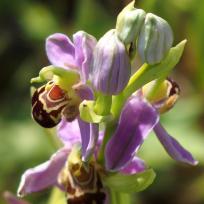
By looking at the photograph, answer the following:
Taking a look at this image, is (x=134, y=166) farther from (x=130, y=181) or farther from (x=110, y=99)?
(x=110, y=99)

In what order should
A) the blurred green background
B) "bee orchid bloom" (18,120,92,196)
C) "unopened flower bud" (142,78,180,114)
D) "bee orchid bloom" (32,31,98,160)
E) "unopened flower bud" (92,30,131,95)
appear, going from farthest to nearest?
the blurred green background
"bee orchid bloom" (18,120,92,196)
"unopened flower bud" (142,78,180,114)
"bee orchid bloom" (32,31,98,160)
"unopened flower bud" (92,30,131,95)

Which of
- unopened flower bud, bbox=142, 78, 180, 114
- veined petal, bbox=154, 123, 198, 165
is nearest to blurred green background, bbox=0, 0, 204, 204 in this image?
unopened flower bud, bbox=142, 78, 180, 114

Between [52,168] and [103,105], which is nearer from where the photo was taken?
[103,105]

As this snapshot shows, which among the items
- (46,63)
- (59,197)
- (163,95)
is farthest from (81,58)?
(46,63)

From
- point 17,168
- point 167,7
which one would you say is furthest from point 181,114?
point 17,168

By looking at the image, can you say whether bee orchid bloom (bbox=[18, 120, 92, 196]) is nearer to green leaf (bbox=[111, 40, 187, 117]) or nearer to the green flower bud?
green leaf (bbox=[111, 40, 187, 117])
